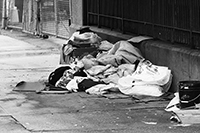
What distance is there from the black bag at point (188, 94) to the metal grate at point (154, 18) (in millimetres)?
1578

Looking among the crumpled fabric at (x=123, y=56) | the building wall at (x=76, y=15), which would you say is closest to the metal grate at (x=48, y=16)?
the building wall at (x=76, y=15)

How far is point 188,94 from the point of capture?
899 centimetres

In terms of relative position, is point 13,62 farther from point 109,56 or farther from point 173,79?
point 173,79

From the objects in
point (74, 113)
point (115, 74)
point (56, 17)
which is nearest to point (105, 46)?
point (115, 74)

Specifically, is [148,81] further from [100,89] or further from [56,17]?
[56,17]

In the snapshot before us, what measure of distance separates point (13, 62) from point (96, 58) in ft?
10.8

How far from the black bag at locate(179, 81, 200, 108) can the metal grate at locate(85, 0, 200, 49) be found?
158 centimetres

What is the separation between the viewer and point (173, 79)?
35.6 ft

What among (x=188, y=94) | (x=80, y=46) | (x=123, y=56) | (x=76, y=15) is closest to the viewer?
(x=188, y=94)

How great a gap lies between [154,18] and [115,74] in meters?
1.46

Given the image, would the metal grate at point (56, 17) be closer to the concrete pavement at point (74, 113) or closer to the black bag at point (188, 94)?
the concrete pavement at point (74, 113)

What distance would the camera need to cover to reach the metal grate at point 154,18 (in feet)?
34.4

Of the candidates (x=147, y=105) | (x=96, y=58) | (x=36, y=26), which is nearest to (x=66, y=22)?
(x=36, y=26)

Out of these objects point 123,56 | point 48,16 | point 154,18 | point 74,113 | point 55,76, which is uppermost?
point 154,18
